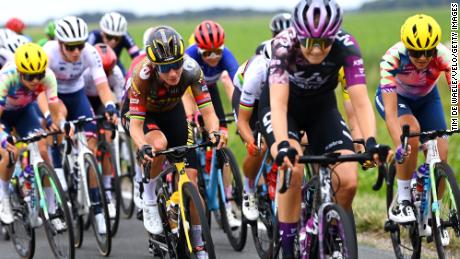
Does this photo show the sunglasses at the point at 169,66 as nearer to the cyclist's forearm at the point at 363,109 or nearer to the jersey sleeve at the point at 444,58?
the cyclist's forearm at the point at 363,109

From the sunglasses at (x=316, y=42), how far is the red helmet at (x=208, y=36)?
12.3 feet

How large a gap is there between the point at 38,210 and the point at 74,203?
1005 millimetres

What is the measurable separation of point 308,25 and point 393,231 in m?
2.66

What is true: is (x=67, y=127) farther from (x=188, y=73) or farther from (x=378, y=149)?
(x=378, y=149)

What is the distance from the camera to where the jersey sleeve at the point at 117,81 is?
41.8ft

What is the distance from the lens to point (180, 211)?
25.1ft

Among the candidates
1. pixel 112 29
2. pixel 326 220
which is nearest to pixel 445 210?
pixel 326 220

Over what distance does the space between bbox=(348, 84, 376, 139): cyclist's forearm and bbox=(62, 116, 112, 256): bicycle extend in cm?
359

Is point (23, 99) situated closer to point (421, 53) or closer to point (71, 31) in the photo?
point (71, 31)

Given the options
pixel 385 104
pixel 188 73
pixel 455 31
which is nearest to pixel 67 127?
pixel 188 73

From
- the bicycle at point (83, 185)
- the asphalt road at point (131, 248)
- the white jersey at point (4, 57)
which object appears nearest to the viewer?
the asphalt road at point (131, 248)

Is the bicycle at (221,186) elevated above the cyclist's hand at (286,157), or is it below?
below

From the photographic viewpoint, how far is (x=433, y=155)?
7910 millimetres

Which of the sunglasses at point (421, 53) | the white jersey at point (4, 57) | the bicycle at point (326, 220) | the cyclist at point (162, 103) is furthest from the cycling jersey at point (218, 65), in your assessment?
the bicycle at point (326, 220)
